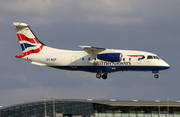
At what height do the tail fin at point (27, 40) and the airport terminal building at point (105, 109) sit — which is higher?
the tail fin at point (27, 40)

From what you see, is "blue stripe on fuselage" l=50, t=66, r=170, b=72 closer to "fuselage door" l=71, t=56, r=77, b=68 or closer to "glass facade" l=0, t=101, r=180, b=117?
"fuselage door" l=71, t=56, r=77, b=68

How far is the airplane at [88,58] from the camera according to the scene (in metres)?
59.3

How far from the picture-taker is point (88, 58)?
60.7 metres

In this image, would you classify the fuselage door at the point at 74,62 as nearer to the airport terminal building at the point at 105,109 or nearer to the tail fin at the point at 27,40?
the tail fin at the point at 27,40

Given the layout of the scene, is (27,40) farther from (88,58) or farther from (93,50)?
(93,50)

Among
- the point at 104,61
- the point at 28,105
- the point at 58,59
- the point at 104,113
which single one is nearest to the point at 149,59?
the point at 104,61

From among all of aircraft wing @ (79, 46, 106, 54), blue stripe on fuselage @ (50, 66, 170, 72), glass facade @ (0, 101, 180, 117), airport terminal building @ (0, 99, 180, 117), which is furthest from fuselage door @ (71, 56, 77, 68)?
glass facade @ (0, 101, 180, 117)

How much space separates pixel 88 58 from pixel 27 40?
11.3 m

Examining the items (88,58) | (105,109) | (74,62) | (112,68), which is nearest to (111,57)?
(112,68)

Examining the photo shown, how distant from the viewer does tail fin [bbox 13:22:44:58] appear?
210 ft

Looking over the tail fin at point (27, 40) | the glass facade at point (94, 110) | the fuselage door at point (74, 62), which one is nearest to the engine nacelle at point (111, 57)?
the fuselage door at point (74, 62)

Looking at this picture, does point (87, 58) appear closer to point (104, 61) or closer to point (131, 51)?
point (104, 61)

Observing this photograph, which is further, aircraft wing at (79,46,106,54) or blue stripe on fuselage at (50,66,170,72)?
blue stripe on fuselage at (50,66,170,72)

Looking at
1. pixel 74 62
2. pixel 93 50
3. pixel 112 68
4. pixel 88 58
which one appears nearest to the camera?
pixel 93 50
